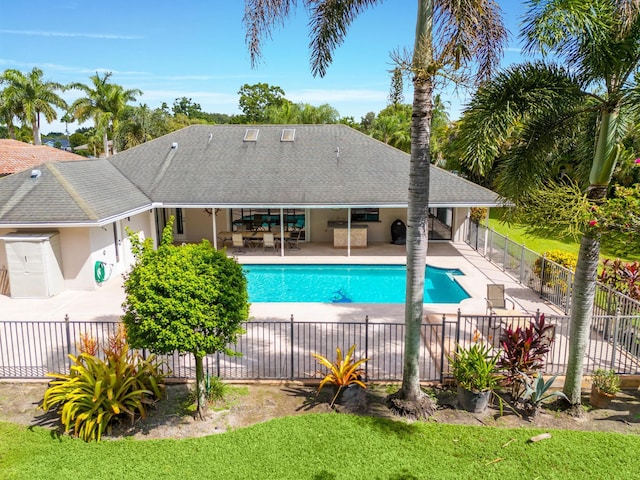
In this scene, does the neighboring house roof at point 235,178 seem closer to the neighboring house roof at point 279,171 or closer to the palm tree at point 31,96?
the neighboring house roof at point 279,171

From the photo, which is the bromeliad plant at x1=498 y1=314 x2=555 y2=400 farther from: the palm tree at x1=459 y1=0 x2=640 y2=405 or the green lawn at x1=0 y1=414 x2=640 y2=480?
the green lawn at x1=0 y1=414 x2=640 y2=480

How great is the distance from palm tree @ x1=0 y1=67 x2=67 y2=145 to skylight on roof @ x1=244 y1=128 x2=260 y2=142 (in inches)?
1310

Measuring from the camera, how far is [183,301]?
24.4 ft

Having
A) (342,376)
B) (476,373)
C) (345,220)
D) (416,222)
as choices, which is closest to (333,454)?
(342,376)

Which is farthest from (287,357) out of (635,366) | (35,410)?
(635,366)

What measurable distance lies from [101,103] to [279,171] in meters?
31.0

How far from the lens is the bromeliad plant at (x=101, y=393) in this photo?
26.0ft

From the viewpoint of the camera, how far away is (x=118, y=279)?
17.9 m

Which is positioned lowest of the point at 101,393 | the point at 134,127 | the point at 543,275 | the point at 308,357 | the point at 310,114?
the point at 308,357

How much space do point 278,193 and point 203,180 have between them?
3.79 m

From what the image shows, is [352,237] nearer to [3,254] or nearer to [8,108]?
[3,254]

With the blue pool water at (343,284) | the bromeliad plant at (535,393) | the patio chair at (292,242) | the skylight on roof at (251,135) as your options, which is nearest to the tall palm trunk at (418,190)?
the bromeliad plant at (535,393)

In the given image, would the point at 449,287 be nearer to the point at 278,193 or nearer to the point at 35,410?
the point at 278,193

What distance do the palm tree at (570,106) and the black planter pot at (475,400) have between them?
1.58 m
